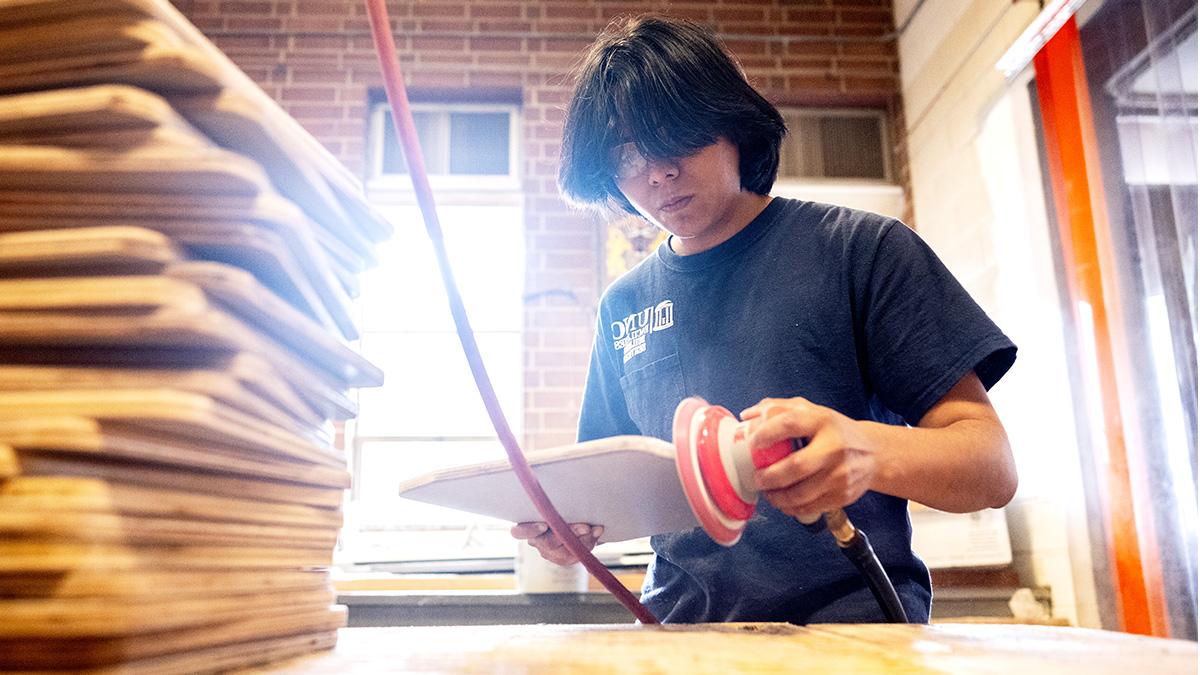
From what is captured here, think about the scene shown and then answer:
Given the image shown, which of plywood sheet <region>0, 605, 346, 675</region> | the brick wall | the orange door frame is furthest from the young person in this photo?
the brick wall

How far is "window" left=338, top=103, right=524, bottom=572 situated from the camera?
3.97 meters

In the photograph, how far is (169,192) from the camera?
2.21 feet

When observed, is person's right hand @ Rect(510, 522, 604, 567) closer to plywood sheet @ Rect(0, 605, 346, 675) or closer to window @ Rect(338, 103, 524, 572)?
plywood sheet @ Rect(0, 605, 346, 675)

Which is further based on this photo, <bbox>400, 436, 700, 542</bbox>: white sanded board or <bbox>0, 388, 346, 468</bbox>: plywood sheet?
<bbox>400, 436, 700, 542</bbox>: white sanded board

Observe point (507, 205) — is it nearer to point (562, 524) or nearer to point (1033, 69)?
point (1033, 69)

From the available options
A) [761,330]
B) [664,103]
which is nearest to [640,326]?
[761,330]

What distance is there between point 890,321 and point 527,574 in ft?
4.93

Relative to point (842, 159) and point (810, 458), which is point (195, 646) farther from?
point (842, 159)

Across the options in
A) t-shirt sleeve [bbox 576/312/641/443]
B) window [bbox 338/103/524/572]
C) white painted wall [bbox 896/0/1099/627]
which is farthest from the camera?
window [bbox 338/103/524/572]

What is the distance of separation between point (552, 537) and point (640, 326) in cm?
40

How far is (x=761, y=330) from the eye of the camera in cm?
134

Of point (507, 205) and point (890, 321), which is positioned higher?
point (507, 205)

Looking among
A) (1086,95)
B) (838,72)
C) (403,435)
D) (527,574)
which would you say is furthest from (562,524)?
(838,72)

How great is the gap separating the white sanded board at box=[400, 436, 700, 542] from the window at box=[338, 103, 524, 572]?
8.87 feet
